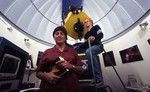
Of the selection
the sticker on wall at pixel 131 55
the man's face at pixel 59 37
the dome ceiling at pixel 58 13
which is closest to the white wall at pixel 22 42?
the dome ceiling at pixel 58 13

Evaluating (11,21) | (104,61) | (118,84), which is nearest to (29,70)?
(11,21)

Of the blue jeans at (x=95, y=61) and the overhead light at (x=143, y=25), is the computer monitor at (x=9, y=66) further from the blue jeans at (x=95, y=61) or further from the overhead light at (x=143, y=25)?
the overhead light at (x=143, y=25)

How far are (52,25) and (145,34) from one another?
2183 mm

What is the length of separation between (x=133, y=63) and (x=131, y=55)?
146 mm

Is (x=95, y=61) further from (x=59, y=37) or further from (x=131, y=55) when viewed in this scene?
(x=131, y=55)

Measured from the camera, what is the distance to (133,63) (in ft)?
8.62

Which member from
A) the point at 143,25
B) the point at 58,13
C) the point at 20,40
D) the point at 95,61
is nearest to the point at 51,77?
the point at 95,61

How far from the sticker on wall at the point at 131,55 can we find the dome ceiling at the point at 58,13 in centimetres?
45

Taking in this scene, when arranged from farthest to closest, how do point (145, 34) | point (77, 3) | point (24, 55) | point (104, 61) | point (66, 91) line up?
point (77, 3), point (104, 61), point (145, 34), point (24, 55), point (66, 91)

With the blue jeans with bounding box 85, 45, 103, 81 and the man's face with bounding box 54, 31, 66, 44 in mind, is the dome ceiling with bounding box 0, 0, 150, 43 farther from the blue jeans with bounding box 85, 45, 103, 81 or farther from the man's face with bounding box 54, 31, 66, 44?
the man's face with bounding box 54, 31, 66, 44

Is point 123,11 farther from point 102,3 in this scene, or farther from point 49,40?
point 49,40

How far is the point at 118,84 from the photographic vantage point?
9.58ft

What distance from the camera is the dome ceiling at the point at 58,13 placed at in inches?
108

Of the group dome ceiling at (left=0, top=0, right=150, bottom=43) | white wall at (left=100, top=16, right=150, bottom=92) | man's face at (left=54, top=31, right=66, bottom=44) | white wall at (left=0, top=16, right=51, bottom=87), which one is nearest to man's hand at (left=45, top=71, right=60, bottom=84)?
man's face at (left=54, top=31, right=66, bottom=44)
